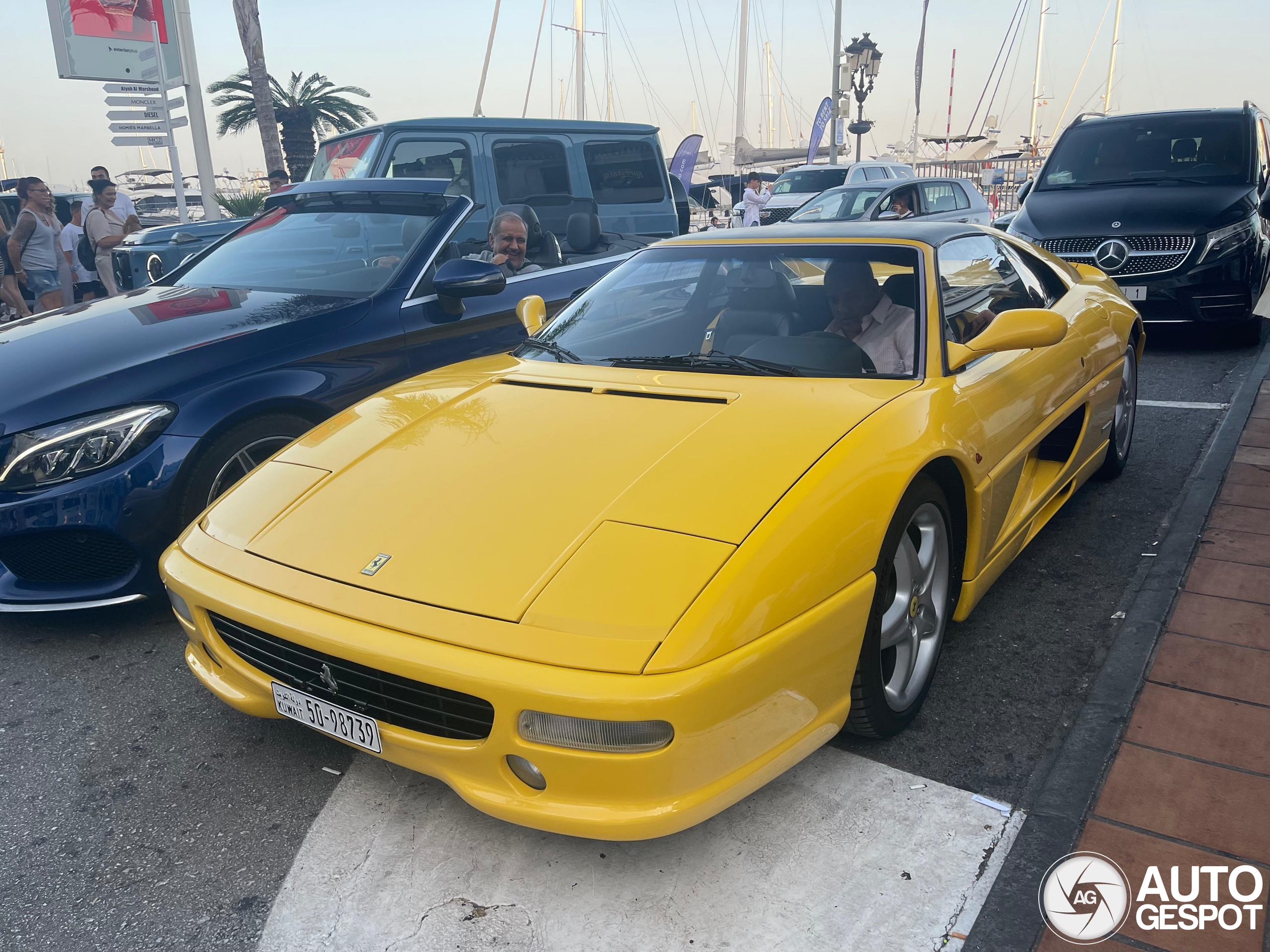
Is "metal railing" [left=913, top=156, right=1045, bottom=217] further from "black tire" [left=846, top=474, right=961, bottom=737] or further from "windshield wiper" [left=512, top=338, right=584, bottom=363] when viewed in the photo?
"black tire" [left=846, top=474, right=961, bottom=737]

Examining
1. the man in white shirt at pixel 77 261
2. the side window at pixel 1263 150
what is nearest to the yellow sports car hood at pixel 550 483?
the side window at pixel 1263 150

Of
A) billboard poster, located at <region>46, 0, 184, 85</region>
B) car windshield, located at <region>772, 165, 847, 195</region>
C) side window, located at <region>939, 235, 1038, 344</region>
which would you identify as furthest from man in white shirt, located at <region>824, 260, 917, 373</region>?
car windshield, located at <region>772, 165, 847, 195</region>

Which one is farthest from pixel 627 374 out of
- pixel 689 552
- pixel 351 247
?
pixel 351 247

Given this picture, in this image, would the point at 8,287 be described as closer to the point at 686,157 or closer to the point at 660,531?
the point at 660,531

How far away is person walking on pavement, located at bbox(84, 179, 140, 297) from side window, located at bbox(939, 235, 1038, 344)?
9.81m

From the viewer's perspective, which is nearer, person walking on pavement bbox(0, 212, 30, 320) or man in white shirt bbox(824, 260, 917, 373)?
man in white shirt bbox(824, 260, 917, 373)

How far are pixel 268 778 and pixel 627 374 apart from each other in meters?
1.52

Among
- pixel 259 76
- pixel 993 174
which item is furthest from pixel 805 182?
pixel 259 76

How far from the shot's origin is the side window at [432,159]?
6.49 meters

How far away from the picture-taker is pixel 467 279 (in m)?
4.09

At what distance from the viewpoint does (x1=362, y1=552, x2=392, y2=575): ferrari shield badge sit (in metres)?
2.08

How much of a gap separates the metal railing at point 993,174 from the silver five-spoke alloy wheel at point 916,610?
38.6 ft

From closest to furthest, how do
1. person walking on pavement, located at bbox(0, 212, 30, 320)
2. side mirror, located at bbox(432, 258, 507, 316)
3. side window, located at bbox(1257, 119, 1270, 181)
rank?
side mirror, located at bbox(432, 258, 507, 316)
side window, located at bbox(1257, 119, 1270, 181)
person walking on pavement, located at bbox(0, 212, 30, 320)
